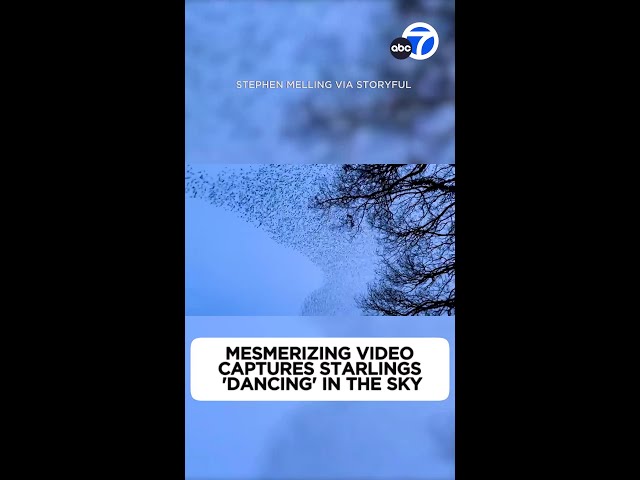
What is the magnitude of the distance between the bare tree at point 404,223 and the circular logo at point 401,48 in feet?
1.35

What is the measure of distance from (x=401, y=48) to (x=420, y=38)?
8 centimetres

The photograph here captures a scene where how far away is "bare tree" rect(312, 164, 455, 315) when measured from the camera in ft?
6.59

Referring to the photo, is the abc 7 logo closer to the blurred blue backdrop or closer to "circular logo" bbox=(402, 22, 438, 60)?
"circular logo" bbox=(402, 22, 438, 60)

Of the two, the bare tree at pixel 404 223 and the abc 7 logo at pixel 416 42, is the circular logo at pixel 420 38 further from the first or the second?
the bare tree at pixel 404 223

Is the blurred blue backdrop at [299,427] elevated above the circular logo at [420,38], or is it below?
below

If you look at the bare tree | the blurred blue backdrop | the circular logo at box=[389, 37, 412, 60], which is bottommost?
the blurred blue backdrop

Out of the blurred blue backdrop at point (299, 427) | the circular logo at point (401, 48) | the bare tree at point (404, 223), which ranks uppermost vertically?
the circular logo at point (401, 48)

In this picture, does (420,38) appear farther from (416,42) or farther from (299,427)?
(299,427)

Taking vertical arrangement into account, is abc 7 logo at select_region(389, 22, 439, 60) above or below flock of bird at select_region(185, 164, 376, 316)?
above

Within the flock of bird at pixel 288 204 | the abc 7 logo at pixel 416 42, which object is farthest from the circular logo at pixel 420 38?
the flock of bird at pixel 288 204
